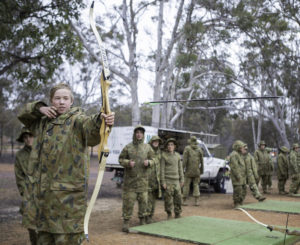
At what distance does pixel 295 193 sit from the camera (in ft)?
49.5

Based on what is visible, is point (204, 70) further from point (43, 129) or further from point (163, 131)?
point (43, 129)

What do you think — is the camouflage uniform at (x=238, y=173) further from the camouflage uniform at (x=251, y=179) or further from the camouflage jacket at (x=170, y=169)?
the camouflage jacket at (x=170, y=169)

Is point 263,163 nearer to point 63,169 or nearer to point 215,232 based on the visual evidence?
point 215,232

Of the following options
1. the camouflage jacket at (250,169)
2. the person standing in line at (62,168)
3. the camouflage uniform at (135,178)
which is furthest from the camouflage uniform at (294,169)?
the person standing in line at (62,168)

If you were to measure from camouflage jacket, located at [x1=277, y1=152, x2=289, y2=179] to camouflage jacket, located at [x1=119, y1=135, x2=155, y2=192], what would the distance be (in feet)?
29.9

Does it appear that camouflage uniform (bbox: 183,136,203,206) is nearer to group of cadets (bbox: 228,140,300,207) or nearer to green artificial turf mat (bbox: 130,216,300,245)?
group of cadets (bbox: 228,140,300,207)

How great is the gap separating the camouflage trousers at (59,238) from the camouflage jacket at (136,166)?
457 centimetres

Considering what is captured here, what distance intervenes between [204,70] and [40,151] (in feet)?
83.1

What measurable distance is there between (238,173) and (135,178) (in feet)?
13.5

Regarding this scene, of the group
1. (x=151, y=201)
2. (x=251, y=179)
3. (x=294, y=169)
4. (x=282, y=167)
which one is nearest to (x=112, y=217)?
(x=151, y=201)

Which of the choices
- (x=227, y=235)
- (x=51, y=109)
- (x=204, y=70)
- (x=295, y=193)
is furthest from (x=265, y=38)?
(x=51, y=109)

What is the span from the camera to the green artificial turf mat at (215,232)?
6414mm

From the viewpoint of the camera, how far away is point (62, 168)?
2951 mm

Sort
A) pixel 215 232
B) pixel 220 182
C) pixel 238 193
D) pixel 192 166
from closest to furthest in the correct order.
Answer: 1. pixel 215 232
2. pixel 238 193
3. pixel 192 166
4. pixel 220 182
